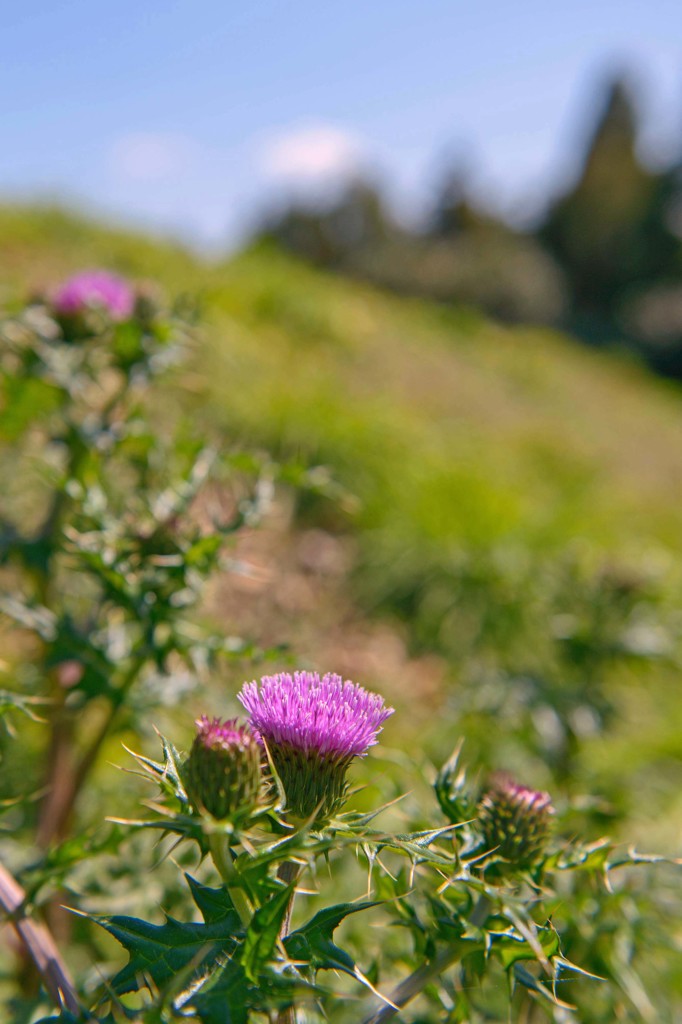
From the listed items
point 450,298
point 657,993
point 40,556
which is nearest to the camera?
point 40,556

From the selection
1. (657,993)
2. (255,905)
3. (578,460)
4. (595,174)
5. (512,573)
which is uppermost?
(255,905)

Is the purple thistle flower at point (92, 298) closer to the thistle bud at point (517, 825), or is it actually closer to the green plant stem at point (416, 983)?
the thistle bud at point (517, 825)

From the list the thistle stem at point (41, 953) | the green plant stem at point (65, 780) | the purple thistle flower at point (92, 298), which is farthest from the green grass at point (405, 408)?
the thistle stem at point (41, 953)

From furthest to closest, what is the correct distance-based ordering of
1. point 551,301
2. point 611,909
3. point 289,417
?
point 551,301
point 289,417
point 611,909

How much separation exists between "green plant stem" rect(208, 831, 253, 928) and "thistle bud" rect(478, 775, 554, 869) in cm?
33

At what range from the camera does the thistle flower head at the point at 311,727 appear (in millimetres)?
864

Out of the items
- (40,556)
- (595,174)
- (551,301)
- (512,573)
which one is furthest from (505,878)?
(595,174)

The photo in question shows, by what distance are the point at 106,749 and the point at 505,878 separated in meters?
2.02

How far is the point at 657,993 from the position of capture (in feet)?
6.97

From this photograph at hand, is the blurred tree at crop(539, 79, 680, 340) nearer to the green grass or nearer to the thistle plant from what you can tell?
the green grass

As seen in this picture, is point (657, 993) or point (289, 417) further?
point (289, 417)

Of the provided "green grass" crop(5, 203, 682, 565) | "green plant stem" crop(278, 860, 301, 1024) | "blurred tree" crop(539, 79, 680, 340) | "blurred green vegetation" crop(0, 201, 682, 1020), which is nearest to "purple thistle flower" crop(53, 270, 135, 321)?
"blurred green vegetation" crop(0, 201, 682, 1020)

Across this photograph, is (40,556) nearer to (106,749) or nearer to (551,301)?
(106,749)

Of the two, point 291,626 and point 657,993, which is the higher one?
point 657,993
